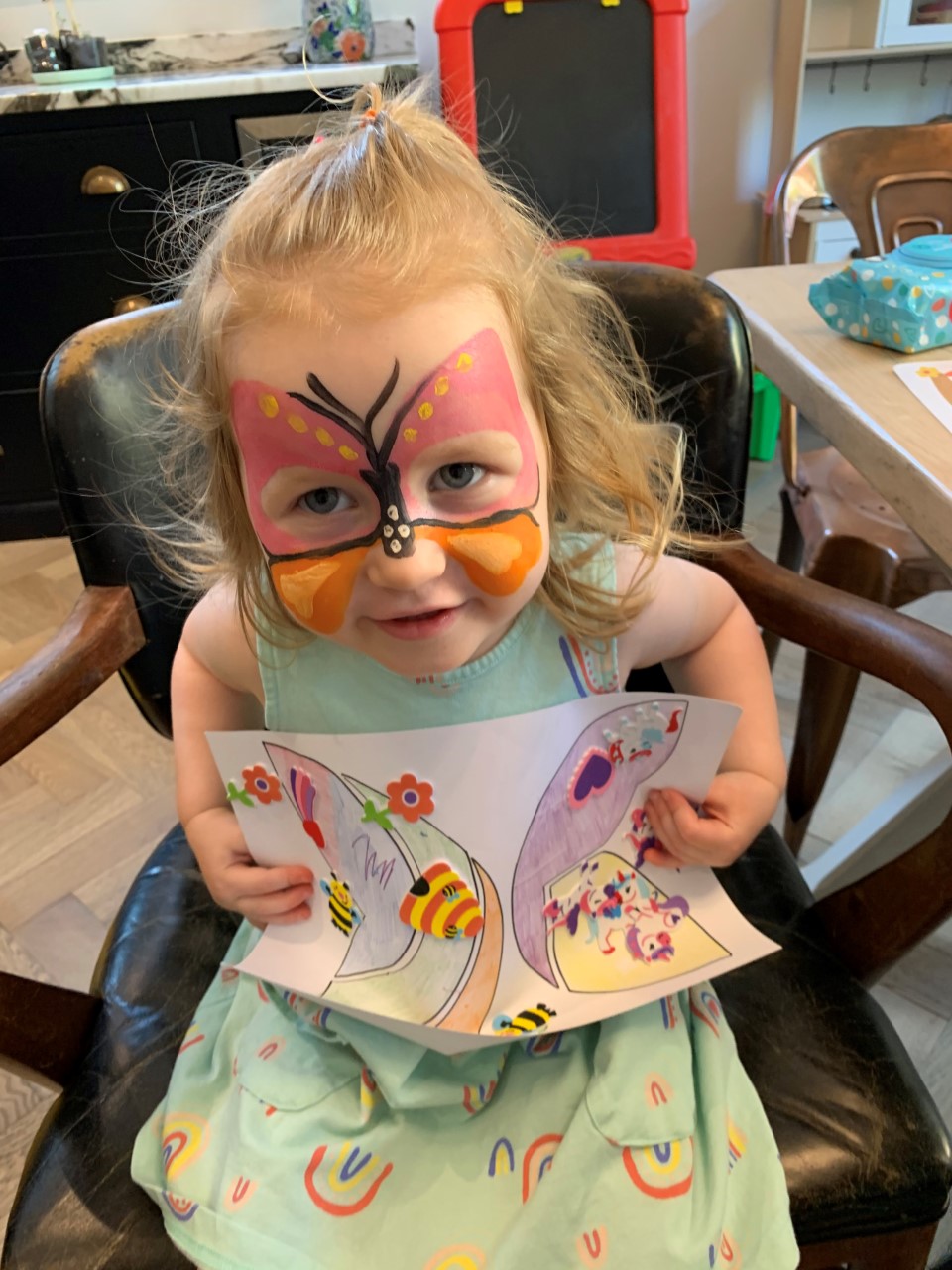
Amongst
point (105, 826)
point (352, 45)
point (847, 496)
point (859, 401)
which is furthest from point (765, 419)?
point (105, 826)

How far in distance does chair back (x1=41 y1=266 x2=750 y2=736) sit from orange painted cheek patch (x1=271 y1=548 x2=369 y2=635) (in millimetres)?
336

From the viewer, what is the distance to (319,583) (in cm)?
53

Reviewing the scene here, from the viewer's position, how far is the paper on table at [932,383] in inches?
30.9

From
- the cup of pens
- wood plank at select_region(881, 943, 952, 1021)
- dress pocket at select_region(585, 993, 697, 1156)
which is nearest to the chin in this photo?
dress pocket at select_region(585, 993, 697, 1156)

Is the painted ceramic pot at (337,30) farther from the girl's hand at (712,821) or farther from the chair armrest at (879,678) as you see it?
the girl's hand at (712,821)

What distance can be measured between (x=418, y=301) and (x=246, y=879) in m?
0.42

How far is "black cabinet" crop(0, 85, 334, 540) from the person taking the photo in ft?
6.35

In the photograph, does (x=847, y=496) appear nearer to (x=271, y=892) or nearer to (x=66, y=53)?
(x=271, y=892)

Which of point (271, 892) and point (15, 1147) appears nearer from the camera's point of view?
point (271, 892)

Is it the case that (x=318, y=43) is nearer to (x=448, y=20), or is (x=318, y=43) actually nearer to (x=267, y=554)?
(x=448, y=20)

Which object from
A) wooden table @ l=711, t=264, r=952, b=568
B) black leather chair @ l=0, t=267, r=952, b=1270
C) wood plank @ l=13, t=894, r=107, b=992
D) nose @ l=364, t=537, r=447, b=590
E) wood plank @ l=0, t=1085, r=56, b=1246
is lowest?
wood plank @ l=0, t=1085, r=56, b=1246

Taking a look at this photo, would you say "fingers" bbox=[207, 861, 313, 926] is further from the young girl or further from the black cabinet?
the black cabinet

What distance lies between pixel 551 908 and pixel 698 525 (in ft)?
1.23

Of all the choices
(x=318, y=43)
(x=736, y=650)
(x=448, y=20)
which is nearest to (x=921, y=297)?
(x=736, y=650)
